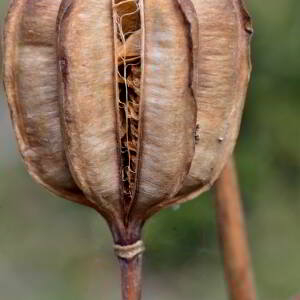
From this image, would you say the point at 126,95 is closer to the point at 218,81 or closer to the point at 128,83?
the point at 128,83

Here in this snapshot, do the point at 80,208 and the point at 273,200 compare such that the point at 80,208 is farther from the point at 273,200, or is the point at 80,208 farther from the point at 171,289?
the point at 273,200

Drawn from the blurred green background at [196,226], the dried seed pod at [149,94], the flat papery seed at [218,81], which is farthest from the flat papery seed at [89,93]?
the blurred green background at [196,226]

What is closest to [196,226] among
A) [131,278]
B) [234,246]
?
[234,246]

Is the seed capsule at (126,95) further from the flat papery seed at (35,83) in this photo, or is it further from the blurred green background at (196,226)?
the blurred green background at (196,226)

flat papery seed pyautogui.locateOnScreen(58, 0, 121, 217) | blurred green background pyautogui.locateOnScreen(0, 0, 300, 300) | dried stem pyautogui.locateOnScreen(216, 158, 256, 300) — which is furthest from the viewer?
blurred green background pyautogui.locateOnScreen(0, 0, 300, 300)

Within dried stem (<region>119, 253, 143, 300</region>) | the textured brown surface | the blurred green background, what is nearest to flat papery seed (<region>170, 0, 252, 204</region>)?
the textured brown surface

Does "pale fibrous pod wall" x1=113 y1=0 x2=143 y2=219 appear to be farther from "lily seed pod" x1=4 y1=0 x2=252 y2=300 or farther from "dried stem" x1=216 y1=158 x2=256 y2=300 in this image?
"dried stem" x1=216 y1=158 x2=256 y2=300
